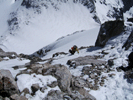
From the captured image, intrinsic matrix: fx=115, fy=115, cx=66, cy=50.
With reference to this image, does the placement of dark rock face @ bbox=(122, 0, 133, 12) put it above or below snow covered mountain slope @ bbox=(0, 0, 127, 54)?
above

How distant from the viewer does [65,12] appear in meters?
66.6

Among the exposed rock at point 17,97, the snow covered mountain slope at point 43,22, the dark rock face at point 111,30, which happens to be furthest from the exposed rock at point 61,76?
the snow covered mountain slope at point 43,22

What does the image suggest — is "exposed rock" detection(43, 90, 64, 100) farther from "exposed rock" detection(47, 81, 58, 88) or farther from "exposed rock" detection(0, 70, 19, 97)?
"exposed rock" detection(0, 70, 19, 97)

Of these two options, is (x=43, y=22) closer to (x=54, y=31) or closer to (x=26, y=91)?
(x=54, y=31)

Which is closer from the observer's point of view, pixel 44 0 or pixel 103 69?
pixel 103 69

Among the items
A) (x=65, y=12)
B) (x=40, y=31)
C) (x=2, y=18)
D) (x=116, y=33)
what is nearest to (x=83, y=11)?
(x=65, y=12)

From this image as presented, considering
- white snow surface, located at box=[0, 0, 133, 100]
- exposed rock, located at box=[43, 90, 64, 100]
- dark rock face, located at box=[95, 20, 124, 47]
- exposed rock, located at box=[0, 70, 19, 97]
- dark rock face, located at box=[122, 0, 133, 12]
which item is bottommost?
exposed rock, located at box=[43, 90, 64, 100]

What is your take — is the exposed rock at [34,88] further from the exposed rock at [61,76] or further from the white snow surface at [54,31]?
the white snow surface at [54,31]

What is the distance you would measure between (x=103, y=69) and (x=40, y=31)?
4975 cm

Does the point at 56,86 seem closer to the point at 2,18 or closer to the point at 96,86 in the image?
the point at 96,86

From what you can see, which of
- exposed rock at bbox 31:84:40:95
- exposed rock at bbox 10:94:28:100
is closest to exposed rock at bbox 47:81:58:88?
exposed rock at bbox 31:84:40:95

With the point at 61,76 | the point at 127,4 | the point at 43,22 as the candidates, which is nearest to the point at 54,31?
the point at 43,22

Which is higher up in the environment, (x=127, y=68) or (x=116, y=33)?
(x=116, y=33)

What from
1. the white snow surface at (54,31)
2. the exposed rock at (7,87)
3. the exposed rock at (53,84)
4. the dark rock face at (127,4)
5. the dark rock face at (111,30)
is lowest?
the exposed rock at (53,84)
